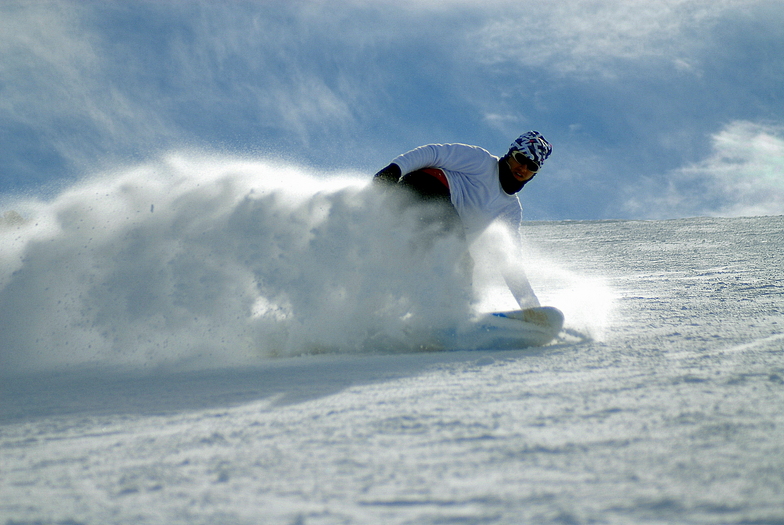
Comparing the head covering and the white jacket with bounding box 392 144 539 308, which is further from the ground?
the head covering

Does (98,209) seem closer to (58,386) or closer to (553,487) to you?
(58,386)

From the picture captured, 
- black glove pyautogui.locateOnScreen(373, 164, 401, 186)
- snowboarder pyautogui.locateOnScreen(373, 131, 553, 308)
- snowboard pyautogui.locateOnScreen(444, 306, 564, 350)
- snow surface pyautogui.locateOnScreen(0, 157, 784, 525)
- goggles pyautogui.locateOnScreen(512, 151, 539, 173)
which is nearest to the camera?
snow surface pyautogui.locateOnScreen(0, 157, 784, 525)

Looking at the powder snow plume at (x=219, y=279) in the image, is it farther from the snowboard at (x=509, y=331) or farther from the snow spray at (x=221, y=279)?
the snowboard at (x=509, y=331)

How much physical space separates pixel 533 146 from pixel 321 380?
8.22 ft

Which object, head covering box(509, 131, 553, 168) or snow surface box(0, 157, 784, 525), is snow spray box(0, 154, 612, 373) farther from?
head covering box(509, 131, 553, 168)

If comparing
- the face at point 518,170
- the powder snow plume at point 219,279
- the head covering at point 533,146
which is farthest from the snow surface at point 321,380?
the head covering at point 533,146

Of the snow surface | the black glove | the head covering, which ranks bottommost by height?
the snow surface

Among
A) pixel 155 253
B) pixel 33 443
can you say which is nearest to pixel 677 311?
pixel 155 253

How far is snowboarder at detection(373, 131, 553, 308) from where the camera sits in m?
3.74

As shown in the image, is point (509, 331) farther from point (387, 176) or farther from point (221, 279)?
point (221, 279)

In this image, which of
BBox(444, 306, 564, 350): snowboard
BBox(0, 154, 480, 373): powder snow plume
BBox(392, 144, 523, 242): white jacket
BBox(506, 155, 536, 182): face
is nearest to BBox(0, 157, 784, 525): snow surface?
BBox(0, 154, 480, 373): powder snow plume

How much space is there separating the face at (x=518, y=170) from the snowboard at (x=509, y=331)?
1.14 metres

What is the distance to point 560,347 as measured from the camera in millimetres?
2982

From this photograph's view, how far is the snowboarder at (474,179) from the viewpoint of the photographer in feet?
12.3
